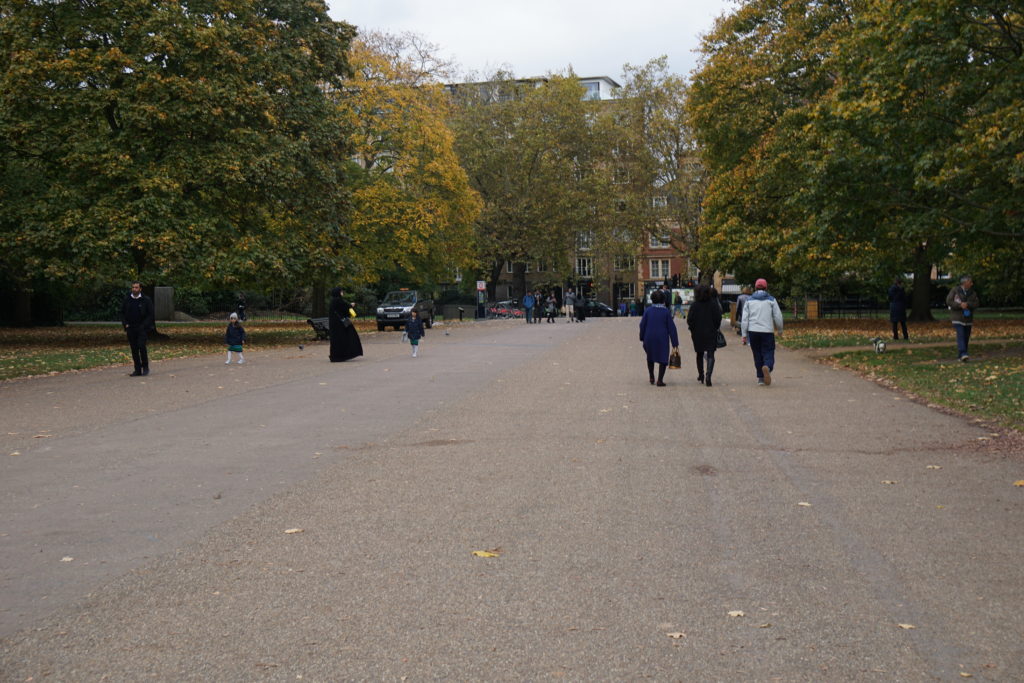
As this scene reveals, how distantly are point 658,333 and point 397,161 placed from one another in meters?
33.9

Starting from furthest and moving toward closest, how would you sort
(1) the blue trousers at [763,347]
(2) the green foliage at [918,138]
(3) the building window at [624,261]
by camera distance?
(3) the building window at [624,261], (2) the green foliage at [918,138], (1) the blue trousers at [763,347]

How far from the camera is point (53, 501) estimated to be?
7.71 metres

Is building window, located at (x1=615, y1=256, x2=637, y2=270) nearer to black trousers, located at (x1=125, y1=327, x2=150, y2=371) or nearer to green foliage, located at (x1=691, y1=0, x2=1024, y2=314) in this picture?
green foliage, located at (x1=691, y1=0, x2=1024, y2=314)

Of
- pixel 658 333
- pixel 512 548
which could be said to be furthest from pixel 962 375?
pixel 512 548

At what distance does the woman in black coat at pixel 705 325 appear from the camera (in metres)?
17.2

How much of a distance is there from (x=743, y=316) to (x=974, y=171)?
6338 mm

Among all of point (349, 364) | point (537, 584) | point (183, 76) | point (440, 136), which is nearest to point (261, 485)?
point (537, 584)

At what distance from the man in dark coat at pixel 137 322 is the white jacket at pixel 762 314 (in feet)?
38.7

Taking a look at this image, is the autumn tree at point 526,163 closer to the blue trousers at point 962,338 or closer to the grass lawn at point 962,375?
the grass lawn at point 962,375

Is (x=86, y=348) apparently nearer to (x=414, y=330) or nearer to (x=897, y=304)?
(x=414, y=330)

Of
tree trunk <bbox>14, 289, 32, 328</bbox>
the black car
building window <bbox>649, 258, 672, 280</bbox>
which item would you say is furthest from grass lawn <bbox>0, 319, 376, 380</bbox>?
building window <bbox>649, 258, 672, 280</bbox>

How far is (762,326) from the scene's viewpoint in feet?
55.6

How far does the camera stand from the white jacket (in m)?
16.8

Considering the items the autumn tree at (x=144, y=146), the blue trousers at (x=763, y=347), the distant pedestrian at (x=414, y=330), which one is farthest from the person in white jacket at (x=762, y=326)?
the autumn tree at (x=144, y=146)
